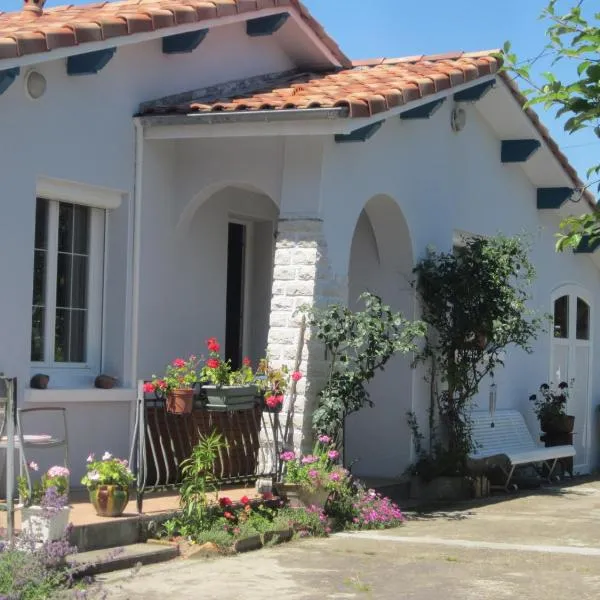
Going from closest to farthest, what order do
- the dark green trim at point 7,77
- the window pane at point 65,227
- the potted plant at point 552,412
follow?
the dark green trim at point 7,77 → the window pane at point 65,227 → the potted plant at point 552,412

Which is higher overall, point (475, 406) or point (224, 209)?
point (224, 209)

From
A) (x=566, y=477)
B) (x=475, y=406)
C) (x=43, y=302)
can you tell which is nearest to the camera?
(x=43, y=302)

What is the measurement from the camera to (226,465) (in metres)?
10.1

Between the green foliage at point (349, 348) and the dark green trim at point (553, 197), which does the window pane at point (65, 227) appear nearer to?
the green foliage at point (349, 348)

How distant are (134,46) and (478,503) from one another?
5829 mm

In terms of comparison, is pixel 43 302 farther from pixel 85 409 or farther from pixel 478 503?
pixel 478 503

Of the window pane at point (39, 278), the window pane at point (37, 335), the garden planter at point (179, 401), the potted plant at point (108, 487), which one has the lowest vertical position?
the potted plant at point (108, 487)

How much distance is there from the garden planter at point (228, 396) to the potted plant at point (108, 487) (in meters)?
1.21

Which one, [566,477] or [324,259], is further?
[566,477]

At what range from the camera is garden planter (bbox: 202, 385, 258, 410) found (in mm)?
9273

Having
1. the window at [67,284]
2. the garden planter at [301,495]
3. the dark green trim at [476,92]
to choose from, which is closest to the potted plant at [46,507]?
the window at [67,284]

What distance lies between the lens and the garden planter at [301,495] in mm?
9438

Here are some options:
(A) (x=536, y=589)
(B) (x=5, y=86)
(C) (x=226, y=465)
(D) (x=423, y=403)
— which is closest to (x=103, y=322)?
Answer: (C) (x=226, y=465)

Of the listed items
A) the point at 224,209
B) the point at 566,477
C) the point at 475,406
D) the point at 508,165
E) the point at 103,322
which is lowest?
the point at 566,477
